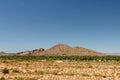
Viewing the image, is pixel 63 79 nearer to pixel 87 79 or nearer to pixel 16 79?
pixel 87 79

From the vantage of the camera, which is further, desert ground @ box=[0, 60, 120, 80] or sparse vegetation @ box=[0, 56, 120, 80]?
sparse vegetation @ box=[0, 56, 120, 80]

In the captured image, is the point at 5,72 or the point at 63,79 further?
the point at 5,72

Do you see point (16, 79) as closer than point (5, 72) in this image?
Yes

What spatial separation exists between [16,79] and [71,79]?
446 centimetres

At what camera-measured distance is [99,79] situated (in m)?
20.6

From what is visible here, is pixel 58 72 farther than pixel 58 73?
Yes

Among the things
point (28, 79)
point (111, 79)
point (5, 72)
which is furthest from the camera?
point (5, 72)

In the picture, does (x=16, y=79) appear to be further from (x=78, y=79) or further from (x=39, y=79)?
(x=78, y=79)

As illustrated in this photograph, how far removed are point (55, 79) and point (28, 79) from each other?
7.14ft

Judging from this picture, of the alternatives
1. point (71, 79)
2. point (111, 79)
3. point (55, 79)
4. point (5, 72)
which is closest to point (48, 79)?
point (55, 79)

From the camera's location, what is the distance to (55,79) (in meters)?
20.0

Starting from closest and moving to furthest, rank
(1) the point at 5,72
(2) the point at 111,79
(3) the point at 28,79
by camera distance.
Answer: (3) the point at 28,79
(2) the point at 111,79
(1) the point at 5,72

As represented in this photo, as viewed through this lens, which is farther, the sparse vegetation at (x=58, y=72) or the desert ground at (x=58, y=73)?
the sparse vegetation at (x=58, y=72)

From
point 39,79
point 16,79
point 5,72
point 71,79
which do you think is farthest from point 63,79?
point 5,72
